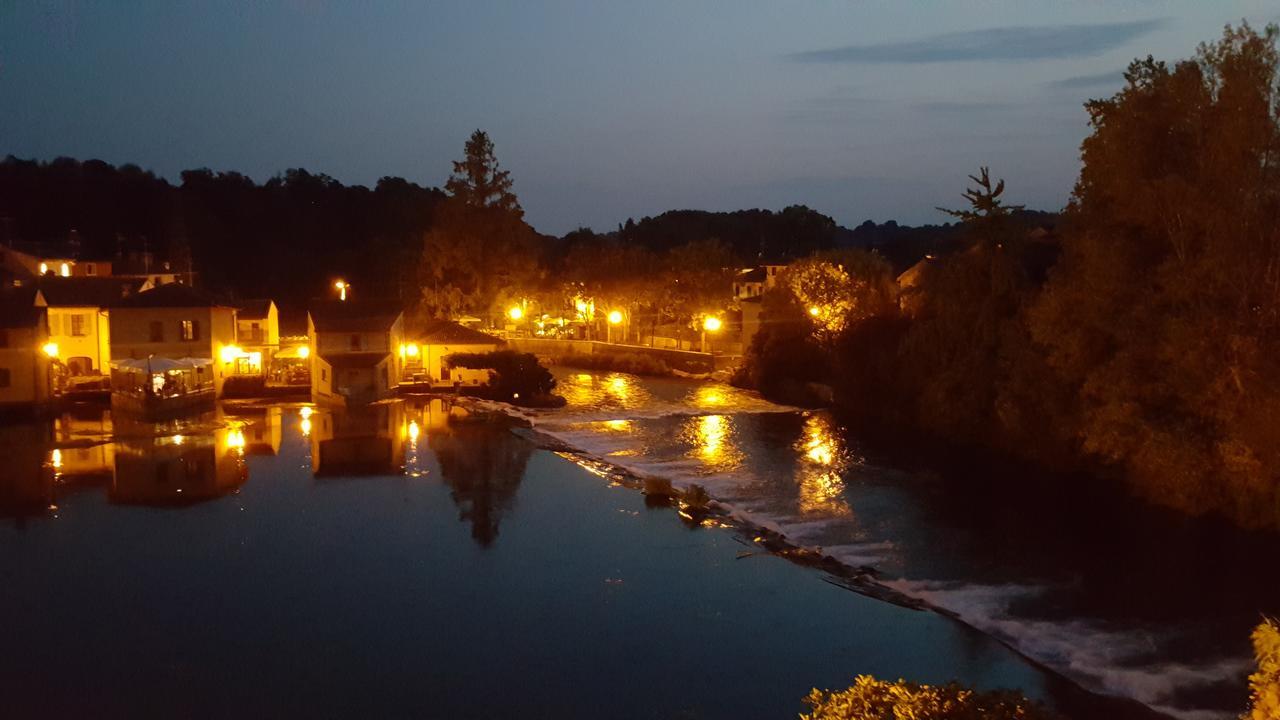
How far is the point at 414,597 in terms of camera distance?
1382cm

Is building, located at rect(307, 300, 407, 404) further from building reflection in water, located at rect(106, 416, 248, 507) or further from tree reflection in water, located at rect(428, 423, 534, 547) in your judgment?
tree reflection in water, located at rect(428, 423, 534, 547)

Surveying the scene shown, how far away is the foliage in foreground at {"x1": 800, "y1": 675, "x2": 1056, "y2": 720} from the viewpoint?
524 centimetres

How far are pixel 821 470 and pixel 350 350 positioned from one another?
1599cm

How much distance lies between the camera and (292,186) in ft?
247

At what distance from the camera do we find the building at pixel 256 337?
3241cm

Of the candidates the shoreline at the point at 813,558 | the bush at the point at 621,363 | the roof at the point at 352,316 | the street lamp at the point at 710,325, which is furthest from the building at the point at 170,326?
the street lamp at the point at 710,325

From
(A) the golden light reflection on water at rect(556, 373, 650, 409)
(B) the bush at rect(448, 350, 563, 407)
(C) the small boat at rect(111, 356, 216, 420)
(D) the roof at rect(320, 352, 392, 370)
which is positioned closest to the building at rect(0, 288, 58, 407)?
(C) the small boat at rect(111, 356, 216, 420)

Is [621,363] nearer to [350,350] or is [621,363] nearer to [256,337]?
[350,350]

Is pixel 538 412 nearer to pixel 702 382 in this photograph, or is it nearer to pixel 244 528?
pixel 702 382

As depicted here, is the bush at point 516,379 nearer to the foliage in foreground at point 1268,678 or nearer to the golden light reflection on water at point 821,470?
the golden light reflection on water at point 821,470

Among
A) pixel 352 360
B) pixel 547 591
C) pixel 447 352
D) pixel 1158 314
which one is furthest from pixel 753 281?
pixel 547 591

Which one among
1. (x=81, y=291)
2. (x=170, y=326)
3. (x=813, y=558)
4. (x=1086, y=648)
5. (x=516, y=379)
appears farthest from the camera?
(x=516, y=379)

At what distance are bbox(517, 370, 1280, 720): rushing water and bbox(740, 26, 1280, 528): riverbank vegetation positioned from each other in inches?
46.4

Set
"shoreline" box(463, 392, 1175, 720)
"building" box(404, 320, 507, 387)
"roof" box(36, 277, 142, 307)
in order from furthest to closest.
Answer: "building" box(404, 320, 507, 387), "roof" box(36, 277, 142, 307), "shoreline" box(463, 392, 1175, 720)
